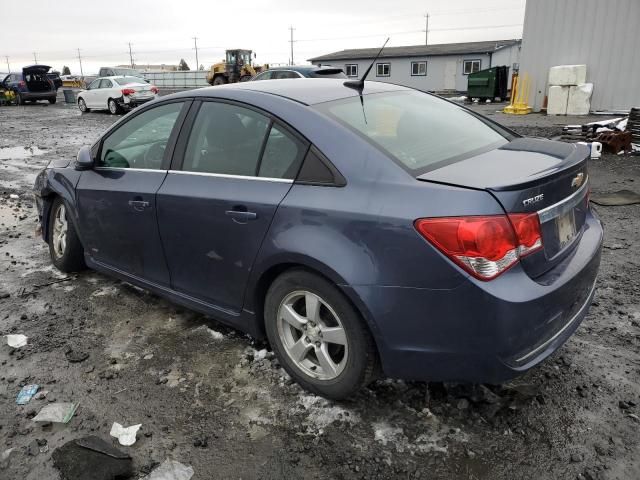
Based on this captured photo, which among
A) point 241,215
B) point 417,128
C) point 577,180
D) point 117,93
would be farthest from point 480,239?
point 117,93

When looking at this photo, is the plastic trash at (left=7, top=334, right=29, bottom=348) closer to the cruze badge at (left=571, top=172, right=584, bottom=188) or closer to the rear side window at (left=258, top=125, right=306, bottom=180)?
the rear side window at (left=258, top=125, right=306, bottom=180)

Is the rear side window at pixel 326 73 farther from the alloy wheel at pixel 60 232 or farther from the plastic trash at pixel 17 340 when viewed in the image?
the plastic trash at pixel 17 340

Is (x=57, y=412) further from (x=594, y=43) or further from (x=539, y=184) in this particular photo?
(x=594, y=43)

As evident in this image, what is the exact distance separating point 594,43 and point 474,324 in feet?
57.4

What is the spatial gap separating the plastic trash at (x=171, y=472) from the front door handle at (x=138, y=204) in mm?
1681

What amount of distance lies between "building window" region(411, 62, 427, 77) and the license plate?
3924cm

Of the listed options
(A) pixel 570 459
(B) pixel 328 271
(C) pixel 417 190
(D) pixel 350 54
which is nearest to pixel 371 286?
(B) pixel 328 271

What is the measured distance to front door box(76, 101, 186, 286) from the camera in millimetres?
3420

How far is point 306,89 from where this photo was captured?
312 cm

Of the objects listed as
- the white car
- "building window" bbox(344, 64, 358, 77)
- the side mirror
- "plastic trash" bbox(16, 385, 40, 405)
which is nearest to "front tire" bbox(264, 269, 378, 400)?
"plastic trash" bbox(16, 385, 40, 405)

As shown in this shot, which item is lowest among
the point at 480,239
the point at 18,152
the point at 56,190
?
the point at 18,152

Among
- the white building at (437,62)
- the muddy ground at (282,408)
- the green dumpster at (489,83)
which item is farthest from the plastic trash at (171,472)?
the white building at (437,62)

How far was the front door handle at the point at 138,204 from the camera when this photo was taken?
3.40 meters

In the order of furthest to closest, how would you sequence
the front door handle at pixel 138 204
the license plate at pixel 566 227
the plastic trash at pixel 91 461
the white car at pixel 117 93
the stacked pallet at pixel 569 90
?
the white car at pixel 117 93
the stacked pallet at pixel 569 90
the front door handle at pixel 138 204
the license plate at pixel 566 227
the plastic trash at pixel 91 461
